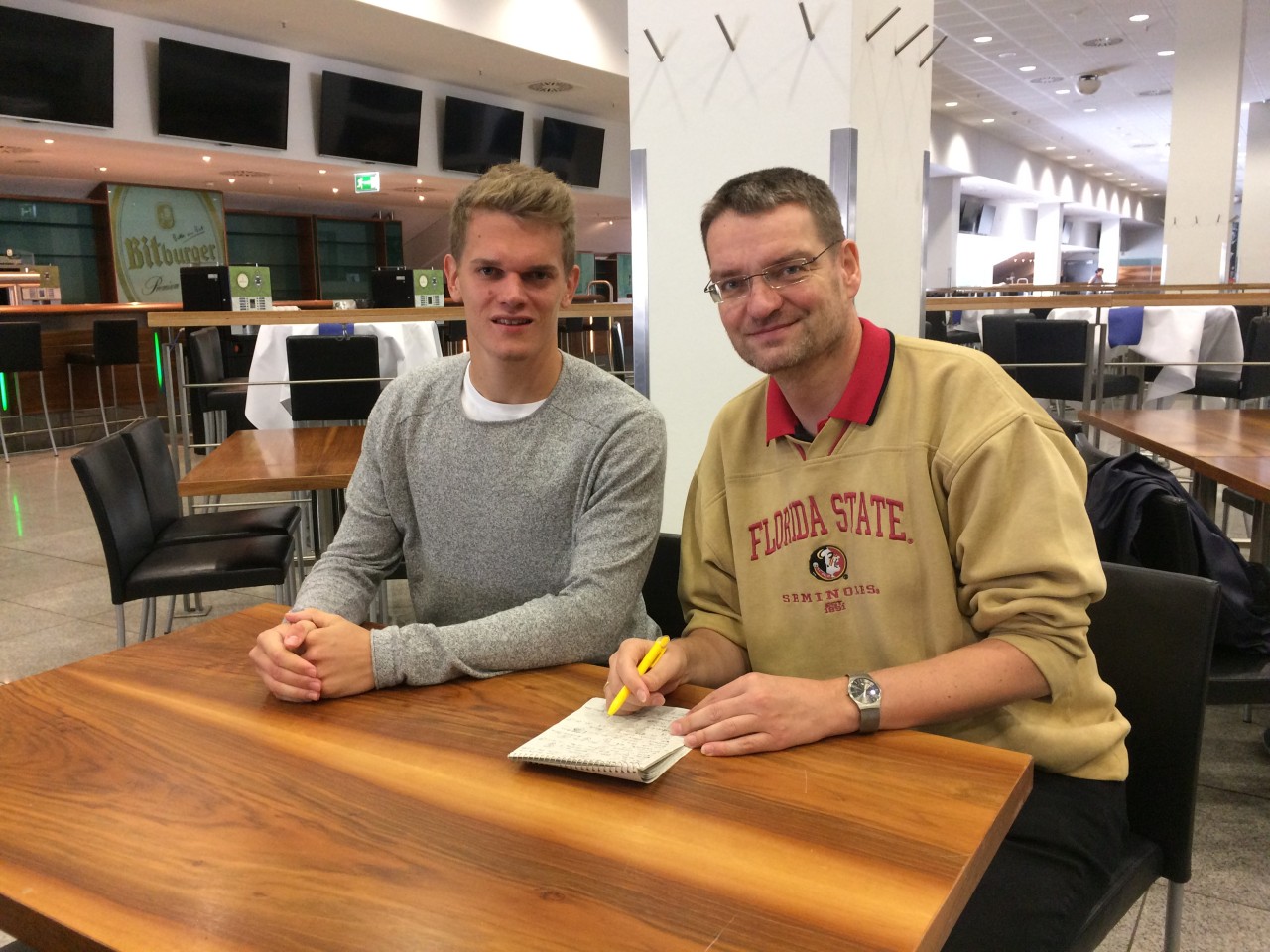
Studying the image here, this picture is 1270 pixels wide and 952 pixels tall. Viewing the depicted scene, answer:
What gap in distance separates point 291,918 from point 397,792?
0.59 ft

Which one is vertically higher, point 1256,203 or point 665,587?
point 1256,203

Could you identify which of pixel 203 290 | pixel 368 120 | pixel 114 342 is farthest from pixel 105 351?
pixel 368 120

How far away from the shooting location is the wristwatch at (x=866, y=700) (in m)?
1.01

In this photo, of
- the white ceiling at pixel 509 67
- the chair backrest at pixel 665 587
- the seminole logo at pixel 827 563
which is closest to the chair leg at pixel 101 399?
the white ceiling at pixel 509 67

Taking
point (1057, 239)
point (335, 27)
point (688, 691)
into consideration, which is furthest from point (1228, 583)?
point (1057, 239)

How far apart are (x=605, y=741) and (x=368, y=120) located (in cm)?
1012

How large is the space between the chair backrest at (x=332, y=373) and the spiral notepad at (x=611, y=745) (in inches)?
107

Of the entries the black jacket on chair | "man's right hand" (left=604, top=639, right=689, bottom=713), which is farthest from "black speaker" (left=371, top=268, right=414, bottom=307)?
"man's right hand" (left=604, top=639, right=689, bottom=713)

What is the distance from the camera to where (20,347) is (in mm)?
7043

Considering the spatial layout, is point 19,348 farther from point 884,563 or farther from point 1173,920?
point 1173,920

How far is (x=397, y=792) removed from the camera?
90 centimetres

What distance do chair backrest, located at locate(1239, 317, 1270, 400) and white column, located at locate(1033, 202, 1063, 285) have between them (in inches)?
697

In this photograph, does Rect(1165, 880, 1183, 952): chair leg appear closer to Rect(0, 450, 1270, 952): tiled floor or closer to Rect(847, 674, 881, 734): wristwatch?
Rect(0, 450, 1270, 952): tiled floor

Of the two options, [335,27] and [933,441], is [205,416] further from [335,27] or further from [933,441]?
[933,441]
